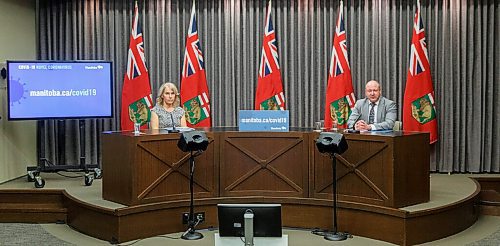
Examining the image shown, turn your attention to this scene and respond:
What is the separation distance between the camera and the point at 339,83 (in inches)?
304

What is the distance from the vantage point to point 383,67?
25.7 ft

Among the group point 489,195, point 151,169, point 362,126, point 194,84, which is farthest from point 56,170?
point 489,195

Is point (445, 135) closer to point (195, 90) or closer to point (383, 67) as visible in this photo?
point (383, 67)

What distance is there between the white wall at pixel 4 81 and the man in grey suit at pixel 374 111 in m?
4.06

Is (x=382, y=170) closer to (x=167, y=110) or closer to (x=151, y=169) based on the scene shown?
(x=151, y=169)

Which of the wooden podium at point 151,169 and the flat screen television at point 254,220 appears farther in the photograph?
the wooden podium at point 151,169

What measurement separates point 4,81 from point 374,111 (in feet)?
14.1

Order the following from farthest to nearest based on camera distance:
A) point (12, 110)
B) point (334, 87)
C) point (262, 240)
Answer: point (334, 87), point (12, 110), point (262, 240)

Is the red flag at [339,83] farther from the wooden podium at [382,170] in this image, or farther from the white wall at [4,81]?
the white wall at [4,81]

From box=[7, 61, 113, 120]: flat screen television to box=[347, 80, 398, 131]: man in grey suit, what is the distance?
303cm

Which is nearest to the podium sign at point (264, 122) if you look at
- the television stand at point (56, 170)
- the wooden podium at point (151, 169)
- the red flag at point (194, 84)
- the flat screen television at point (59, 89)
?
the wooden podium at point (151, 169)

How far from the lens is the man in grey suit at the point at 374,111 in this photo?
6.25 m

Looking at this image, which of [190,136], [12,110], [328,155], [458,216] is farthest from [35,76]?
[458,216]

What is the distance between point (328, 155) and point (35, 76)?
3.58 metres
